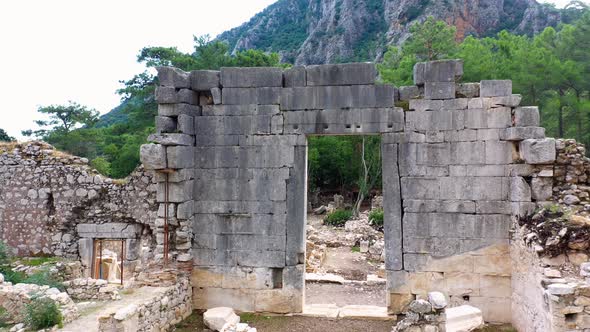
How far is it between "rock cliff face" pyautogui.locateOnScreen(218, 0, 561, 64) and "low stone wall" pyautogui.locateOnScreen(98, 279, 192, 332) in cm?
5471

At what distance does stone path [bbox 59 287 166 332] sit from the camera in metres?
7.07

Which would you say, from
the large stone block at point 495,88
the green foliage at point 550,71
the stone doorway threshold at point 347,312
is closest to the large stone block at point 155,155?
the stone doorway threshold at point 347,312

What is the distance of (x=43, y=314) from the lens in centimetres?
681

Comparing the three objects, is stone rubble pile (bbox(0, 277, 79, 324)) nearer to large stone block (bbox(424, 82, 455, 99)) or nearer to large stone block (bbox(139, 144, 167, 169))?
large stone block (bbox(139, 144, 167, 169))

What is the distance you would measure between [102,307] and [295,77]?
6032 millimetres

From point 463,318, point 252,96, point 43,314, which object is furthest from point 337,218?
point 43,314

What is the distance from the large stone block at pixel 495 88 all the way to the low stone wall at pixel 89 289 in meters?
8.60

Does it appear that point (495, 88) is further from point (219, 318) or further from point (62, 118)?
point (62, 118)

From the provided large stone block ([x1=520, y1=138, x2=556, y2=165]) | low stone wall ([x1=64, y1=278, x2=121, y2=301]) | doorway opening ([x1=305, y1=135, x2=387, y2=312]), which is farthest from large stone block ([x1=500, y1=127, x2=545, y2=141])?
low stone wall ([x1=64, y1=278, x2=121, y2=301])

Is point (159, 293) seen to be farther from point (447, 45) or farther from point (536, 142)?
point (447, 45)

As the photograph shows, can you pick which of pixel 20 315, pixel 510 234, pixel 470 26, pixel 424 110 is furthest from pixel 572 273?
pixel 470 26

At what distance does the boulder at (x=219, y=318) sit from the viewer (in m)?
8.20

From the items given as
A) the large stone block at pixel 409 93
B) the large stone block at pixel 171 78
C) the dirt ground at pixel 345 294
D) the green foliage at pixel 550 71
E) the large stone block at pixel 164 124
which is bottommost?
the dirt ground at pixel 345 294

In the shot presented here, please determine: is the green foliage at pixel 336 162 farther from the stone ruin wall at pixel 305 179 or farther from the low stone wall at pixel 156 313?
the low stone wall at pixel 156 313
